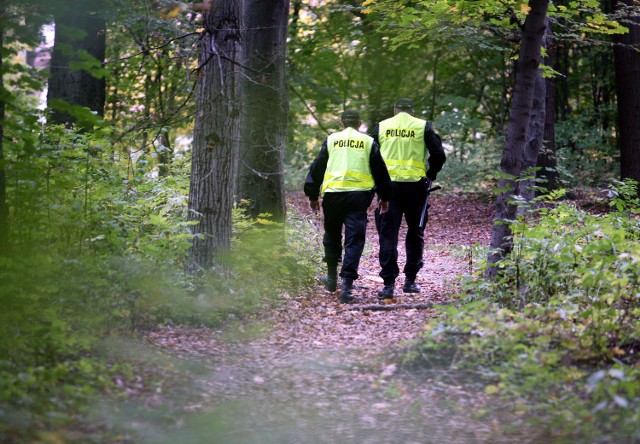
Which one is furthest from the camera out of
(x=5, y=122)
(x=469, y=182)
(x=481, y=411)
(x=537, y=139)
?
(x=469, y=182)

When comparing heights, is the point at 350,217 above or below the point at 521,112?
below

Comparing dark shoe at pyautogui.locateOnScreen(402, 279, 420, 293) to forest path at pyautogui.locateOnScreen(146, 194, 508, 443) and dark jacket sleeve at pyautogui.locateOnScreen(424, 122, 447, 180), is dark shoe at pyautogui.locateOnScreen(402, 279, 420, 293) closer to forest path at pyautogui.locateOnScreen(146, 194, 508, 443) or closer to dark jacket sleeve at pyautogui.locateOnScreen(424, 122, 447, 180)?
forest path at pyautogui.locateOnScreen(146, 194, 508, 443)

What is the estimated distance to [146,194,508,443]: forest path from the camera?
14.0 ft

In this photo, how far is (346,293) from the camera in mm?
8242

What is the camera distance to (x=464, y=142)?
21172 millimetres

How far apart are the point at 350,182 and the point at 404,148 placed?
0.89m

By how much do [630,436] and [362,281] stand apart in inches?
250

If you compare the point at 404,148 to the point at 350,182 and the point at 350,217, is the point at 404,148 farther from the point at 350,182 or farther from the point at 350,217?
the point at 350,217

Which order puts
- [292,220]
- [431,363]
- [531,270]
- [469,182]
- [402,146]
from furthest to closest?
1. [469,182]
2. [292,220]
3. [402,146]
4. [531,270]
5. [431,363]

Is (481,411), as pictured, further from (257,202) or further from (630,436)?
(257,202)

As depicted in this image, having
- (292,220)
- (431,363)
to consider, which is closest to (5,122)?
(431,363)

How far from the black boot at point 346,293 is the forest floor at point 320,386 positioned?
0.82 feet

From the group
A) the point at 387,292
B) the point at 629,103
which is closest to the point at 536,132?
the point at 387,292

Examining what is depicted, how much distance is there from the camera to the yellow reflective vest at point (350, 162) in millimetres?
8172
